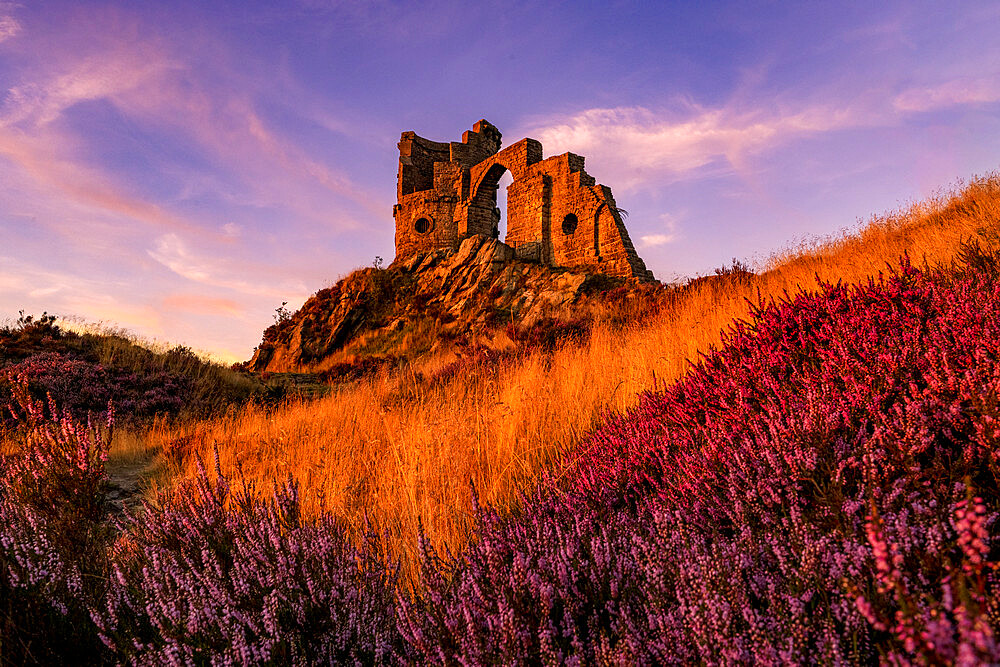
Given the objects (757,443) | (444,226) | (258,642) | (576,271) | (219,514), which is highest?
(444,226)

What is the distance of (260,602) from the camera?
1.74 metres

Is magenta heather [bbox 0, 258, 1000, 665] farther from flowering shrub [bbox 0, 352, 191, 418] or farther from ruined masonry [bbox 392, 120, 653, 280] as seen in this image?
ruined masonry [bbox 392, 120, 653, 280]

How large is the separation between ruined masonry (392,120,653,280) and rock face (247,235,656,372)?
56.9 inches

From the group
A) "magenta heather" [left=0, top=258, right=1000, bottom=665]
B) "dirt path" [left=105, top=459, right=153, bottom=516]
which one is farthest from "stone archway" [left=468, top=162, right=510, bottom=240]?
"magenta heather" [left=0, top=258, right=1000, bottom=665]

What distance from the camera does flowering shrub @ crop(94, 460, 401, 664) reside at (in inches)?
61.3

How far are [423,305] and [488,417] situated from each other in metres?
14.7

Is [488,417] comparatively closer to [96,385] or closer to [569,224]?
[96,385]

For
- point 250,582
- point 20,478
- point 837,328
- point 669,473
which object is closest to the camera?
point 250,582

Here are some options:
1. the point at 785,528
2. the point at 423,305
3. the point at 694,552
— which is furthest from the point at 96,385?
the point at 785,528

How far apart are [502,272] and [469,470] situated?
14722 millimetres

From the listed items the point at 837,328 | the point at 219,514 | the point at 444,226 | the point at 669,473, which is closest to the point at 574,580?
the point at 669,473

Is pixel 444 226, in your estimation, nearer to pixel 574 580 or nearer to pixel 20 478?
pixel 20 478

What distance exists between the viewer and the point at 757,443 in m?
1.98

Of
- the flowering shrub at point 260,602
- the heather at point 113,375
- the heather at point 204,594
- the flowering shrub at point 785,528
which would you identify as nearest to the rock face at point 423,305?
the heather at point 113,375
